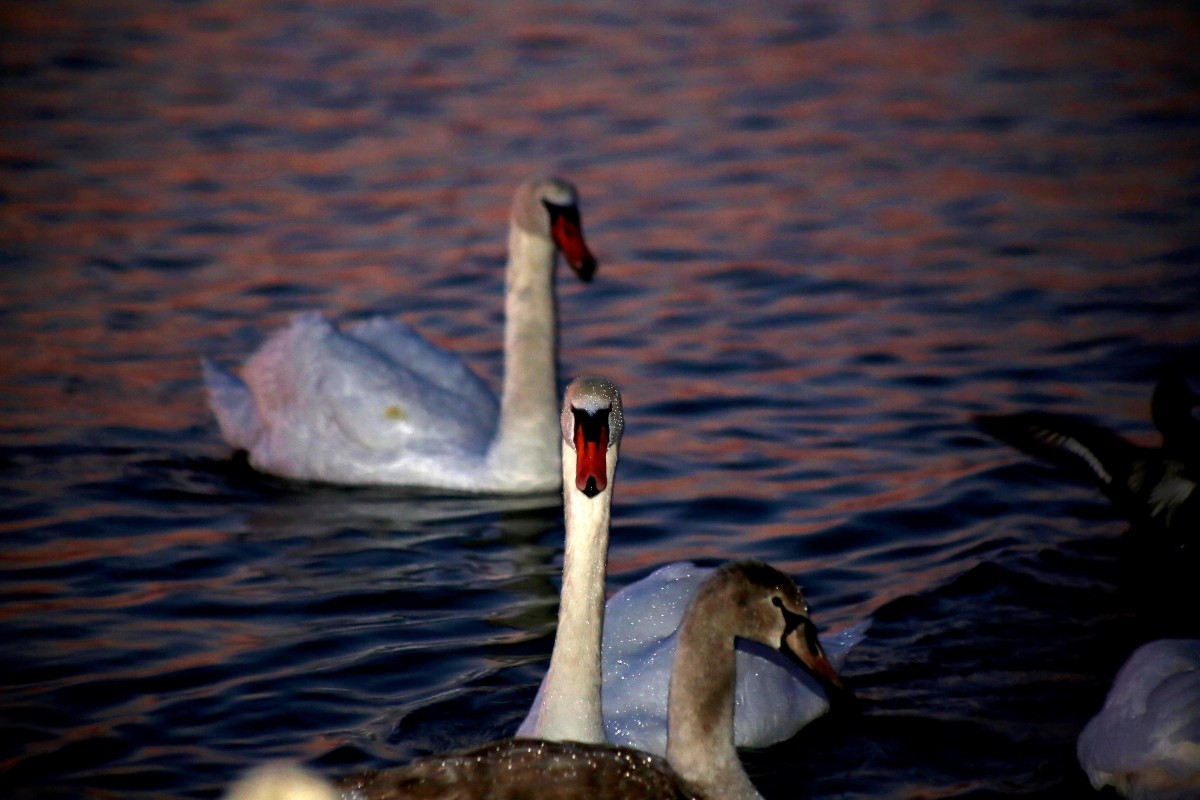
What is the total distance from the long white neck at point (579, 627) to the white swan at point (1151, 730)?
159 centimetres

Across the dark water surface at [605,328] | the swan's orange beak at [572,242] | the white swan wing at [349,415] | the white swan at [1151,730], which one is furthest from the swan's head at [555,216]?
the white swan at [1151,730]

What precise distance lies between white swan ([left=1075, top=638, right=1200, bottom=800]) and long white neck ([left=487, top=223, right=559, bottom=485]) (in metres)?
3.70

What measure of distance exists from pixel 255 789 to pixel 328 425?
15.2ft

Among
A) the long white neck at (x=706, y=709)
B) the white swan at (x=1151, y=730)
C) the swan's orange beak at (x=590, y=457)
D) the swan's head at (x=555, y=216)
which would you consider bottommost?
the white swan at (x=1151, y=730)

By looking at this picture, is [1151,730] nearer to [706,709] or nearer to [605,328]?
[706,709]

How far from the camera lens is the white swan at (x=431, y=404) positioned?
8.87m

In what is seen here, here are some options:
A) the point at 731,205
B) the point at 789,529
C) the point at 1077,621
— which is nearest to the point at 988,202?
the point at 731,205

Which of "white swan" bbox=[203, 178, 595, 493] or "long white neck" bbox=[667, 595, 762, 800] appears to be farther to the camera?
"white swan" bbox=[203, 178, 595, 493]

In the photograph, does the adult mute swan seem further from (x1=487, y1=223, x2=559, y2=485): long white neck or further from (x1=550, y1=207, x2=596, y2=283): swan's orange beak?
(x1=550, y1=207, x2=596, y2=283): swan's orange beak

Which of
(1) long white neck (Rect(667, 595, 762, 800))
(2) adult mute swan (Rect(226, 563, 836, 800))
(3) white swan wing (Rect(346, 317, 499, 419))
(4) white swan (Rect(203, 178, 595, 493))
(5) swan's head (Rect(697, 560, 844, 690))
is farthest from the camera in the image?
(3) white swan wing (Rect(346, 317, 499, 419))

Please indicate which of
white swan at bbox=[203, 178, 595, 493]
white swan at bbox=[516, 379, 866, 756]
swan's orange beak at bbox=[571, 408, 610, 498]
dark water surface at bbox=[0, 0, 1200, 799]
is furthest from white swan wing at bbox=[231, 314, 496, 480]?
swan's orange beak at bbox=[571, 408, 610, 498]

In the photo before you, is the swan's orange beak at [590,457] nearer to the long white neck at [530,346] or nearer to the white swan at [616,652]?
the white swan at [616,652]

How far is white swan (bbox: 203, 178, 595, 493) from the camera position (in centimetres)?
887

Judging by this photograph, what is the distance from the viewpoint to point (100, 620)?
24.1ft
